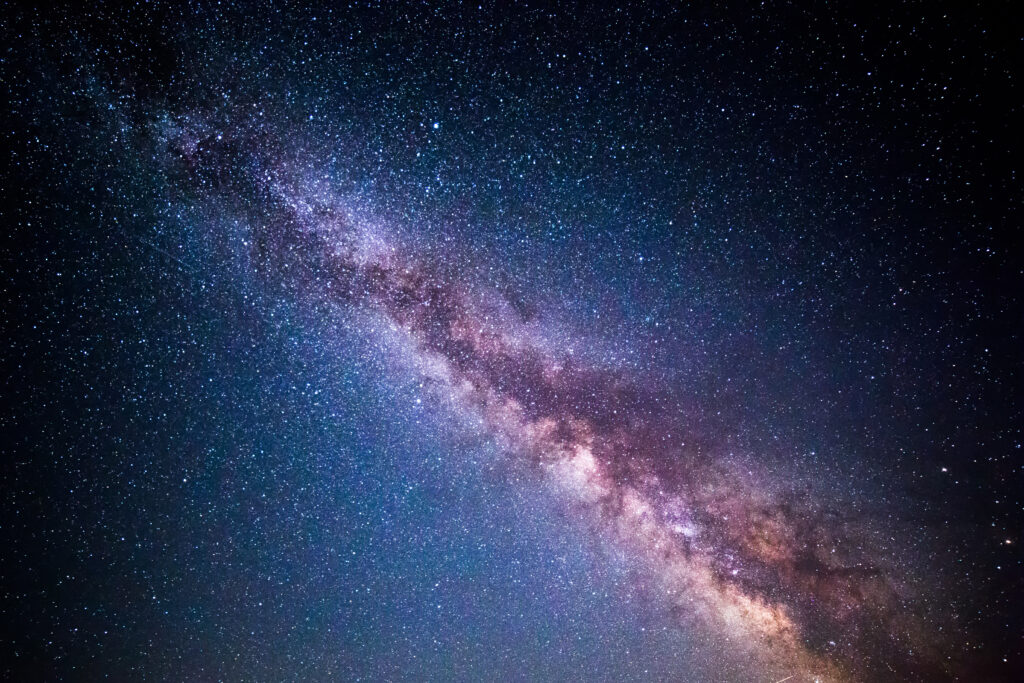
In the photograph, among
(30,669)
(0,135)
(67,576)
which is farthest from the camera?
(30,669)

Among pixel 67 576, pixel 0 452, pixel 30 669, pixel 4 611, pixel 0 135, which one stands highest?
pixel 0 135

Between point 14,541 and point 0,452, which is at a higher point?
point 0,452

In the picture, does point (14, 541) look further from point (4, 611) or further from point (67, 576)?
point (4, 611)

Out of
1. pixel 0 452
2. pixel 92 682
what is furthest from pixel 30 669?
pixel 0 452

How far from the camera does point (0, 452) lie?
3.73 meters

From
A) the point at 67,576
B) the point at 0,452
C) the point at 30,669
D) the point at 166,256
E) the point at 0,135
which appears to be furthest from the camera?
the point at 30,669

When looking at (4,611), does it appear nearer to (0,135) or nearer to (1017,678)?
(0,135)

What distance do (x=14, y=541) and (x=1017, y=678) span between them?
1035 cm

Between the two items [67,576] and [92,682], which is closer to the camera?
[67,576]

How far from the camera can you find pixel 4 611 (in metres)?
4.16

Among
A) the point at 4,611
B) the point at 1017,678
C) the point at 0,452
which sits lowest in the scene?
the point at 4,611

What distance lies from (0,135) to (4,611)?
448 centimetres

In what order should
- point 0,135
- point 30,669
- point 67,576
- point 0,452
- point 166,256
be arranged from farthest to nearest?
point 30,669 → point 67,576 → point 0,452 → point 166,256 → point 0,135

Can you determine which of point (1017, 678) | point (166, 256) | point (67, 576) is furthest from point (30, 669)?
point (1017, 678)
